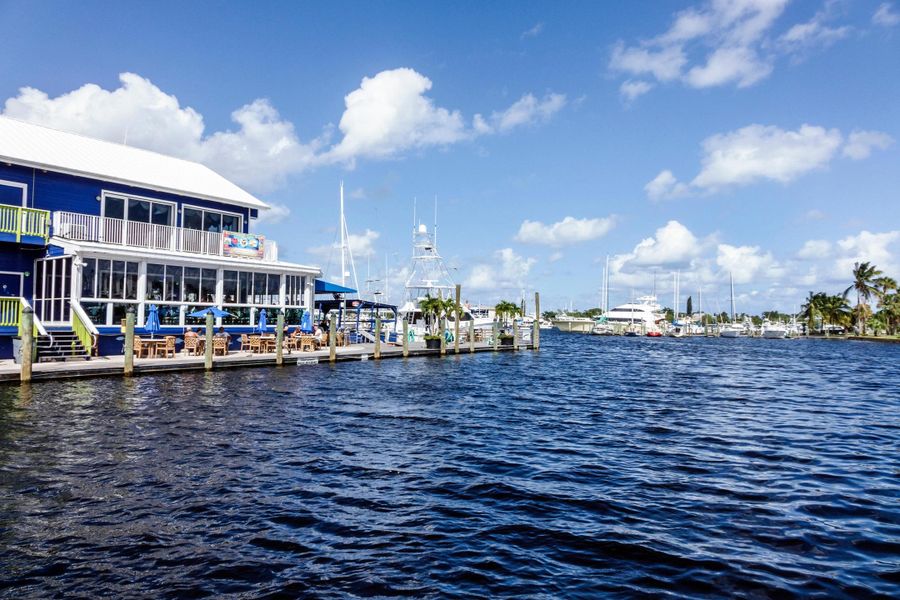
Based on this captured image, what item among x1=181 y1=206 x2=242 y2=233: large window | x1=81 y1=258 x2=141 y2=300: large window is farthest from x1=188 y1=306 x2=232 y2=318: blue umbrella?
x1=181 y1=206 x2=242 y2=233: large window

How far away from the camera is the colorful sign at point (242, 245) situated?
30.6m

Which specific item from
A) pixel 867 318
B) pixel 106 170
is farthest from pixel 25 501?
pixel 867 318

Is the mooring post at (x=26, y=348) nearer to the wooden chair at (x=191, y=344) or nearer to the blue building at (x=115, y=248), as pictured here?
the blue building at (x=115, y=248)

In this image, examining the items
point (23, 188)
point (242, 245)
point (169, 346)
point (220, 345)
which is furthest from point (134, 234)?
point (220, 345)

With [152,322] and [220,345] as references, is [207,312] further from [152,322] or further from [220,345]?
[152,322]

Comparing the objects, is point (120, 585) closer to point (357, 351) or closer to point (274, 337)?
point (274, 337)

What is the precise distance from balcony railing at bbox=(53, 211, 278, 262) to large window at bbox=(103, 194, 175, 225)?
102cm

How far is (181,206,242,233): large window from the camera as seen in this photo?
30.7 meters

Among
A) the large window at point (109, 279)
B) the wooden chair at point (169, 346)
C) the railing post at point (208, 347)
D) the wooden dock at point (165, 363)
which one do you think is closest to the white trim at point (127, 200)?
the large window at point (109, 279)

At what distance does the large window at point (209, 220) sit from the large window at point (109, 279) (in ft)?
17.3

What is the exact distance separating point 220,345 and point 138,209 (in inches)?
312

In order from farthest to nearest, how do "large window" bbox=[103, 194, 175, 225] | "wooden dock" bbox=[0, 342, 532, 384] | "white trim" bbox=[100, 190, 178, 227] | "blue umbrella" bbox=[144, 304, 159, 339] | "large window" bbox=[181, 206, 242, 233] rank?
"large window" bbox=[181, 206, 242, 233] < "large window" bbox=[103, 194, 175, 225] < "white trim" bbox=[100, 190, 178, 227] < "blue umbrella" bbox=[144, 304, 159, 339] < "wooden dock" bbox=[0, 342, 532, 384]

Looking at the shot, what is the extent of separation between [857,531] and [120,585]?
9.02 meters

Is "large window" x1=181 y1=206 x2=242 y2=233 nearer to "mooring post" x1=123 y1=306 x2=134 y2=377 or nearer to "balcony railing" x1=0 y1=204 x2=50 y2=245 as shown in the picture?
"balcony railing" x1=0 y1=204 x2=50 y2=245
